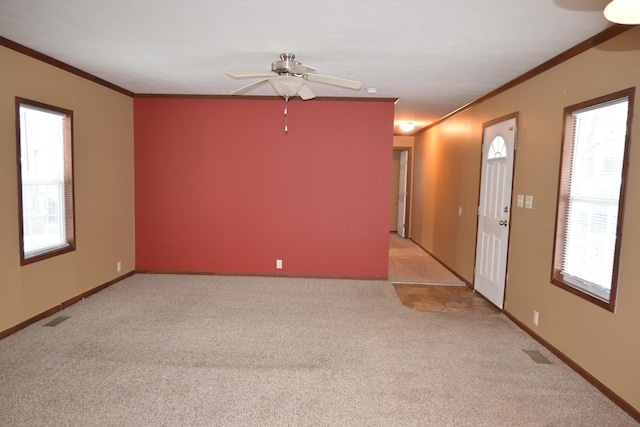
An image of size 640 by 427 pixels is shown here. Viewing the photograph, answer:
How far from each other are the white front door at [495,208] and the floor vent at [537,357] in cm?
98

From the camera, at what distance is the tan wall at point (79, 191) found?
3.18 m

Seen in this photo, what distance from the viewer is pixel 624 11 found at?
1394mm

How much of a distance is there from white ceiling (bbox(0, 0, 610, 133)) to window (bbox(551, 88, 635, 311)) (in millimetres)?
598

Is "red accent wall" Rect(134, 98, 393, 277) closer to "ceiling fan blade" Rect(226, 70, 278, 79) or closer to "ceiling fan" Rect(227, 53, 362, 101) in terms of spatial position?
"ceiling fan" Rect(227, 53, 362, 101)

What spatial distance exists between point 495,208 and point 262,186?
2993 mm

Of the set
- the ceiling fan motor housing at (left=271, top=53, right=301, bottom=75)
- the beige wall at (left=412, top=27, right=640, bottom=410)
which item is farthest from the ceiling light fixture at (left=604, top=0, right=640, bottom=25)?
the ceiling fan motor housing at (left=271, top=53, right=301, bottom=75)

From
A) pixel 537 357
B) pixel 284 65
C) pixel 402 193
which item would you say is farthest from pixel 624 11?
pixel 402 193

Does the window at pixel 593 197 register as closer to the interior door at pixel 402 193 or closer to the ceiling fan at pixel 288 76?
the ceiling fan at pixel 288 76

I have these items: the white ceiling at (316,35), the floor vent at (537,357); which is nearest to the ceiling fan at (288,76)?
the white ceiling at (316,35)

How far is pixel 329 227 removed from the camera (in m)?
5.29

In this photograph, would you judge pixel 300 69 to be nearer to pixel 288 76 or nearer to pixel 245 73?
pixel 288 76

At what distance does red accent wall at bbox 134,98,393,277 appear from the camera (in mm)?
5176

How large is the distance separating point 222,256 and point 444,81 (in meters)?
3.65

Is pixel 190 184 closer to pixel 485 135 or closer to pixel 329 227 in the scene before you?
pixel 329 227
